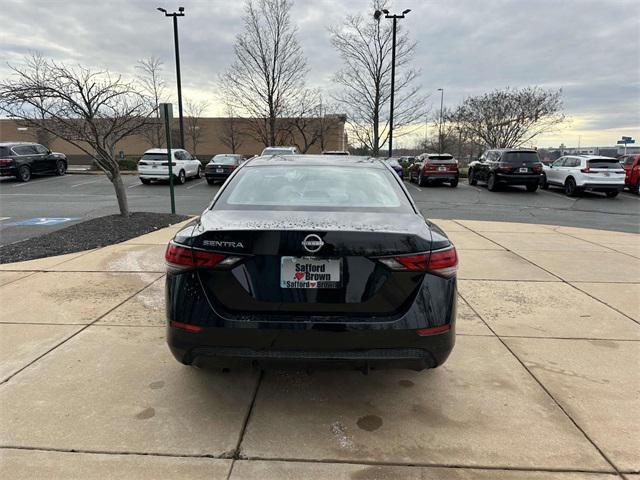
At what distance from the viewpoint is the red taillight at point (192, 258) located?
8.18 feet

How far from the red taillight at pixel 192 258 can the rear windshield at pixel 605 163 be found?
19.2 m

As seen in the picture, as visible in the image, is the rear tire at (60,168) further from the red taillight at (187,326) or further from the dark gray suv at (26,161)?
the red taillight at (187,326)

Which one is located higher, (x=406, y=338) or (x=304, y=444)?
(x=406, y=338)

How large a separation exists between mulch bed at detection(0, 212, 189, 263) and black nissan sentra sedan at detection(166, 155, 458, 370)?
553 cm

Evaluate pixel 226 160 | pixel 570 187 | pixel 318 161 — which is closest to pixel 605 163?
pixel 570 187

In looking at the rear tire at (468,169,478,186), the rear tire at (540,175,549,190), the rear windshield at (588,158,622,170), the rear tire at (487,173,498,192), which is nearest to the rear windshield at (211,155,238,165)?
the rear tire at (468,169,478,186)

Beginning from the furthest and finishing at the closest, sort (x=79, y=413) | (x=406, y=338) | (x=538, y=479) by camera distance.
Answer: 1. (x=79, y=413)
2. (x=406, y=338)
3. (x=538, y=479)

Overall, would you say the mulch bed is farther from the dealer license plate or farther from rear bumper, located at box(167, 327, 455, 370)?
the dealer license plate

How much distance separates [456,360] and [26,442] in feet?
9.72

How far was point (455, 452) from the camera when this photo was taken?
8.36 feet

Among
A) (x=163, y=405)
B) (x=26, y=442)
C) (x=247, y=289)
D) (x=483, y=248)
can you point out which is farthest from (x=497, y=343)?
(x=483, y=248)

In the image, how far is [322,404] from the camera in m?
3.01

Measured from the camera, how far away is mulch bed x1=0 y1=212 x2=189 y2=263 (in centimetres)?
702

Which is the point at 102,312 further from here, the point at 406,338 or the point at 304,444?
the point at 406,338
